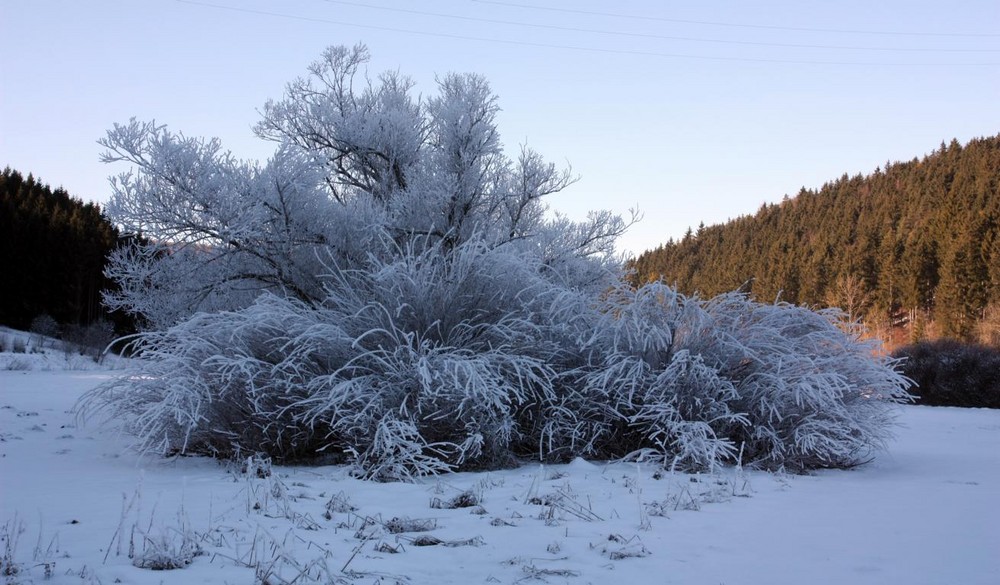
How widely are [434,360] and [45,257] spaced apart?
31.6m

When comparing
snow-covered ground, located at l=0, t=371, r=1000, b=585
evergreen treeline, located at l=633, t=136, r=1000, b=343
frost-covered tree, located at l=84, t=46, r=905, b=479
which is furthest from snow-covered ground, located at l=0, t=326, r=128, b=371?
evergreen treeline, located at l=633, t=136, r=1000, b=343

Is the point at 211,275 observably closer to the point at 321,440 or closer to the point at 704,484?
the point at 321,440

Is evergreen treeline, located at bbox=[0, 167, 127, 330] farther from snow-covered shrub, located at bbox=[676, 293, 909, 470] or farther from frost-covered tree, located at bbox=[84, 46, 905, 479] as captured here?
snow-covered shrub, located at bbox=[676, 293, 909, 470]

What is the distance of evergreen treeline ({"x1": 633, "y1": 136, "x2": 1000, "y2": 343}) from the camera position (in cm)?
4062

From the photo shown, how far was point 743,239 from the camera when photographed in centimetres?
6938

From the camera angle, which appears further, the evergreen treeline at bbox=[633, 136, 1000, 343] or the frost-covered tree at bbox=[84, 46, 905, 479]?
the evergreen treeline at bbox=[633, 136, 1000, 343]

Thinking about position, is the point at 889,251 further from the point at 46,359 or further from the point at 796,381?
the point at 796,381

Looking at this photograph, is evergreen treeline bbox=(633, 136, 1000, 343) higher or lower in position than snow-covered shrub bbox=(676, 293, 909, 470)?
higher

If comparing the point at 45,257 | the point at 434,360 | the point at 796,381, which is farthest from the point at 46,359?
the point at 45,257

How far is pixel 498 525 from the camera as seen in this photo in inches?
116

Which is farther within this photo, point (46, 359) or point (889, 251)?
point (889, 251)

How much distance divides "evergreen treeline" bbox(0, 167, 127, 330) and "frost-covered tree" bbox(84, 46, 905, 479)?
A: 24987 mm

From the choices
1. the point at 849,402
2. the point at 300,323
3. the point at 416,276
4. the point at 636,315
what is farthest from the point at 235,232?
the point at 849,402

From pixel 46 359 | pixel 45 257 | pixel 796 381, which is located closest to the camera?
pixel 796 381
